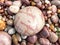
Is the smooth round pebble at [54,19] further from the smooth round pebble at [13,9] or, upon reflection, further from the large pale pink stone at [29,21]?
the smooth round pebble at [13,9]

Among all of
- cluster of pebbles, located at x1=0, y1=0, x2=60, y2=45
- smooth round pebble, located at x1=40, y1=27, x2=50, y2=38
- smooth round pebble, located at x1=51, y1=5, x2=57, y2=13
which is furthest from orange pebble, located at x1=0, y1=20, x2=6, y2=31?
smooth round pebble, located at x1=51, y1=5, x2=57, y2=13

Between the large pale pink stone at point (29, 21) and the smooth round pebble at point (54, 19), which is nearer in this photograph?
the large pale pink stone at point (29, 21)

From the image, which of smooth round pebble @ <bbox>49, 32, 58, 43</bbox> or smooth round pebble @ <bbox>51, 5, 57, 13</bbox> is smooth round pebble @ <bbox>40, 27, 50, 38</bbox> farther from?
smooth round pebble @ <bbox>51, 5, 57, 13</bbox>

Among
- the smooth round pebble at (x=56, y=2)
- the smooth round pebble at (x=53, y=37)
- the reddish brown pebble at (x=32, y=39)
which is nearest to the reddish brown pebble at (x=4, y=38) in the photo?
the reddish brown pebble at (x=32, y=39)

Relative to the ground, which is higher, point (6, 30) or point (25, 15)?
point (25, 15)

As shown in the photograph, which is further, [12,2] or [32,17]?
[12,2]

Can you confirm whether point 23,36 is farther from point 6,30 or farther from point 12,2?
point 12,2

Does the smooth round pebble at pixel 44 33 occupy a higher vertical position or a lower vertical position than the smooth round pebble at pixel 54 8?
lower

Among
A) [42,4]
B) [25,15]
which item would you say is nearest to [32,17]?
[25,15]

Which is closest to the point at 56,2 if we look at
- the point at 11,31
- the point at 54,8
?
the point at 54,8
